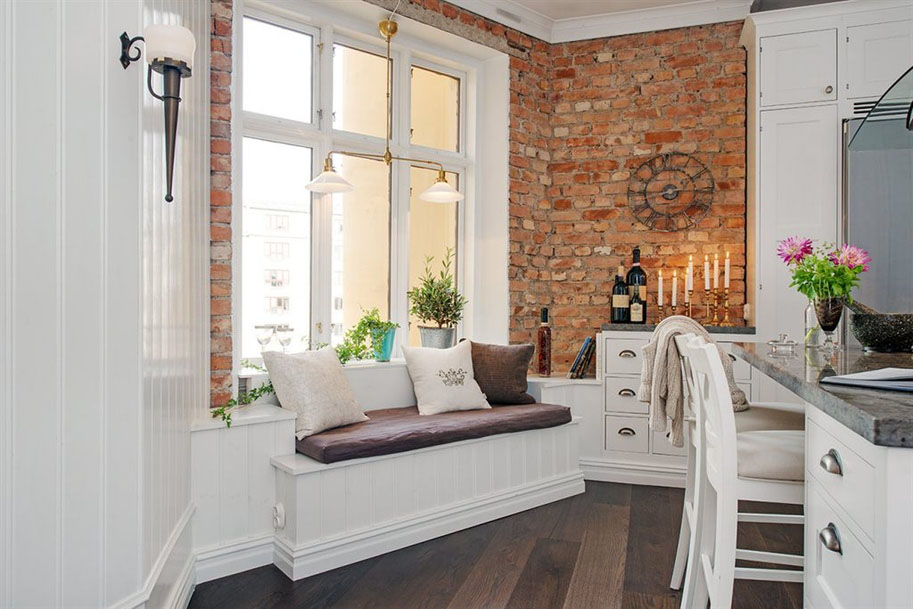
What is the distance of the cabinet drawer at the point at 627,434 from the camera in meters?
4.14

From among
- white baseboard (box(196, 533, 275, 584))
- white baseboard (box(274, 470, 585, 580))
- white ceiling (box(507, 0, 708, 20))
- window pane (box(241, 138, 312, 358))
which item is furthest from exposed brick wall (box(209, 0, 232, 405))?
white ceiling (box(507, 0, 708, 20))

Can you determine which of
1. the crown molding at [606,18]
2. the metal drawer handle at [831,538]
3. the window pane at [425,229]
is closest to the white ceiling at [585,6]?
the crown molding at [606,18]

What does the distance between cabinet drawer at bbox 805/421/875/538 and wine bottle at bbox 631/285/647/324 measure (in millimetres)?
2765

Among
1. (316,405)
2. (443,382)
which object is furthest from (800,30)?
(316,405)

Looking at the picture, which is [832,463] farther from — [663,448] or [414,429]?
[663,448]

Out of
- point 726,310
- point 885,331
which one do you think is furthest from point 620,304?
point 885,331

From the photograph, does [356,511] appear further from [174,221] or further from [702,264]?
[702,264]

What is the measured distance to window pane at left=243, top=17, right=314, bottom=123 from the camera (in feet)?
11.6

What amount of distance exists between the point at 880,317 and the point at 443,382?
2091 mm

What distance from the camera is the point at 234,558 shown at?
2732mm

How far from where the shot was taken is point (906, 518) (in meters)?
1.02

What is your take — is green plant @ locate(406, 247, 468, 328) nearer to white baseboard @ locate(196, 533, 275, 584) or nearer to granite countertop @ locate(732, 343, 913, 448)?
white baseboard @ locate(196, 533, 275, 584)

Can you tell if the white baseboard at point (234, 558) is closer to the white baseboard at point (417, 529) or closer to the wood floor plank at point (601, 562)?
the white baseboard at point (417, 529)

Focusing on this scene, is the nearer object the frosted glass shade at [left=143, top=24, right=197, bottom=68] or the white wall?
the white wall
